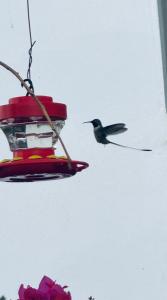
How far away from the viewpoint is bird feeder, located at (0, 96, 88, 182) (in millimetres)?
1191

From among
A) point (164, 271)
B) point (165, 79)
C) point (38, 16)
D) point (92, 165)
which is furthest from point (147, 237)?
point (38, 16)

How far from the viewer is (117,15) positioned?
7.07 feet

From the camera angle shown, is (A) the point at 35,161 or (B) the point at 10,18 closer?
(A) the point at 35,161

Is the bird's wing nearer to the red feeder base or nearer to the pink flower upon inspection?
the red feeder base

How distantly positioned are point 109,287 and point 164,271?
20 centimetres

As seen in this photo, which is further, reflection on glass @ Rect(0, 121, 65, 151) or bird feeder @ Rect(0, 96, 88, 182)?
reflection on glass @ Rect(0, 121, 65, 151)

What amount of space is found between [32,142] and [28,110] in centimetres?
18

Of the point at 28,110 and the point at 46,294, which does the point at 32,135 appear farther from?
the point at 46,294

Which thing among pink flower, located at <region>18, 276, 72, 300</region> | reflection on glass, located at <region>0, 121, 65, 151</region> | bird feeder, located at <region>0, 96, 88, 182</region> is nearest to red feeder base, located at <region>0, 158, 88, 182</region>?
bird feeder, located at <region>0, 96, 88, 182</region>

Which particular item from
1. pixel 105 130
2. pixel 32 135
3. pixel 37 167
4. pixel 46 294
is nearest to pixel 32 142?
pixel 32 135

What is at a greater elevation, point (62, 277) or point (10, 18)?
point (10, 18)

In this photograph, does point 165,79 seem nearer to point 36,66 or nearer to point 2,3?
point 36,66

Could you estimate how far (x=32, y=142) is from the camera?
136 centimetres

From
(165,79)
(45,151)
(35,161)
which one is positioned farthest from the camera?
(165,79)
